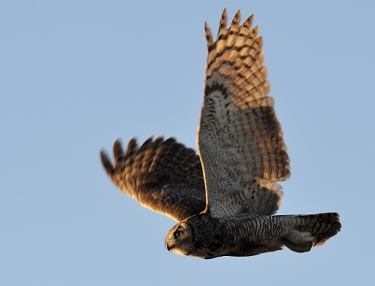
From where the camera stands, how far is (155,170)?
13070mm

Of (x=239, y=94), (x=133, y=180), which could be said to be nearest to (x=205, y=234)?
(x=239, y=94)

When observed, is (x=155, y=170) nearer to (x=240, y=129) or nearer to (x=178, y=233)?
(x=240, y=129)

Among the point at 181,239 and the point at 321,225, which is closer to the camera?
the point at 181,239

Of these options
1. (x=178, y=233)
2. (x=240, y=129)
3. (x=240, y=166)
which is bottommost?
(x=178, y=233)

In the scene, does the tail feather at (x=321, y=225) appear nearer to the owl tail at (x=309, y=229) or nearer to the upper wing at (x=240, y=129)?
the owl tail at (x=309, y=229)

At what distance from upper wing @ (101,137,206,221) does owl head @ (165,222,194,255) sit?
6.27ft

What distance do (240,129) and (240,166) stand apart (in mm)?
448

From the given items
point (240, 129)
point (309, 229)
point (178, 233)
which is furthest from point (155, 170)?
point (309, 229)

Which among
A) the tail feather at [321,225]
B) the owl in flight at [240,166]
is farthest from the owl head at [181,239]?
the tail feather at [321,225]

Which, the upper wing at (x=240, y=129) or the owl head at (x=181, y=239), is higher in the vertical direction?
the upper wing at (x=240, y=129)

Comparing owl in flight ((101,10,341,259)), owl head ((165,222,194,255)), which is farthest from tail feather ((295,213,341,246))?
owl head ((165,222,194,255))

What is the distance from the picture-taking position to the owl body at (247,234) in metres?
10.7

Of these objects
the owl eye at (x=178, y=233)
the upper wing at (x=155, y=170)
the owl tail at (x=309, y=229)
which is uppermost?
the upper wing at (x=155, y=170)

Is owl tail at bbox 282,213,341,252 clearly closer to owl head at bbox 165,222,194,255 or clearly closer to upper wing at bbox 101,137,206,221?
owl head at bbox 165,222,194,255
